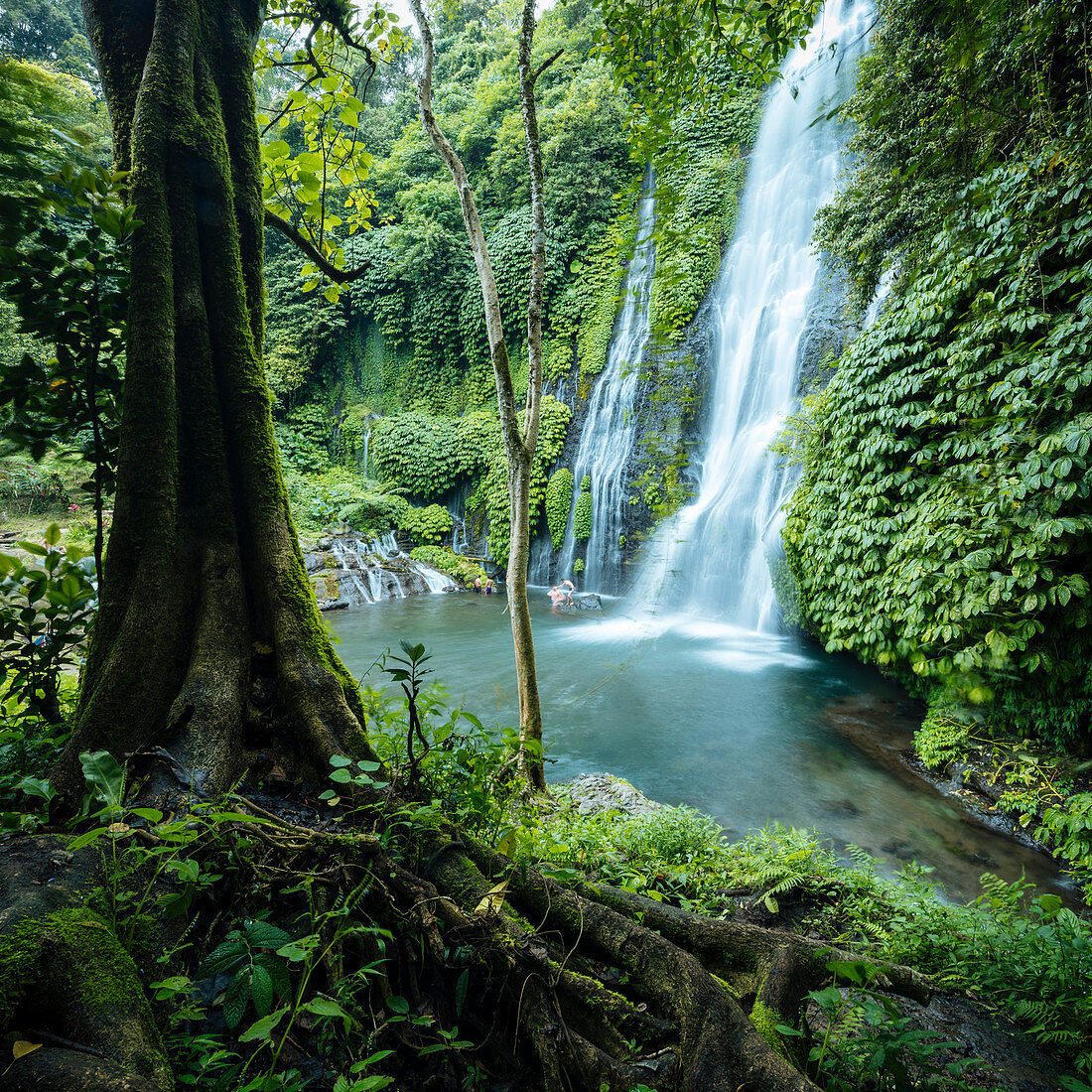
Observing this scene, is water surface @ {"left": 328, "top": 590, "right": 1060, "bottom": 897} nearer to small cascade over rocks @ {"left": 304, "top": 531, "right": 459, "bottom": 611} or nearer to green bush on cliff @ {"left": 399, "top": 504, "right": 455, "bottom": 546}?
small cascade over rocks @ {"left": 304, "top": 531, "right": 459, "bottom": 611}

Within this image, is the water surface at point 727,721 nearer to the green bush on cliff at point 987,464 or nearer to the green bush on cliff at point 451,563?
the green bush on cliff at point 987,464

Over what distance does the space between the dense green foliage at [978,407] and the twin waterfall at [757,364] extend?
3.54 metres

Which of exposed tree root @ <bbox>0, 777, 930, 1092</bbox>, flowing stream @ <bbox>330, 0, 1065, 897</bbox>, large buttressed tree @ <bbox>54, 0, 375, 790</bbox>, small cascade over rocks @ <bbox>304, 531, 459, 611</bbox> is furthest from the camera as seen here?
small cascade over rocks @ <bbox>304, 531, 459, 611</bbox>

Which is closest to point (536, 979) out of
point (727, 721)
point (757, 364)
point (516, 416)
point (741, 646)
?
point (516, 416)

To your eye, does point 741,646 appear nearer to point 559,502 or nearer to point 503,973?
point 559,502

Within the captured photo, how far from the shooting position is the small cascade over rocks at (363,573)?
13.1m

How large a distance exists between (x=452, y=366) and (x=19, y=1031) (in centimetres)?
2072

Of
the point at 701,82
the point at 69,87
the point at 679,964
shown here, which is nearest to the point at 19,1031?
the point at 679,964

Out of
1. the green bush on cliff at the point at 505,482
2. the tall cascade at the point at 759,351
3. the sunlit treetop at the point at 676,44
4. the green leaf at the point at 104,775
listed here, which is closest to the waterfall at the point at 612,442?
the green bush on cliff at the point at 505,482

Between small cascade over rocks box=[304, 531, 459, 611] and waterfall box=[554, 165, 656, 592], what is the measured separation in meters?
4.16

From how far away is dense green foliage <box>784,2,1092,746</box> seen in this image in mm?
4164

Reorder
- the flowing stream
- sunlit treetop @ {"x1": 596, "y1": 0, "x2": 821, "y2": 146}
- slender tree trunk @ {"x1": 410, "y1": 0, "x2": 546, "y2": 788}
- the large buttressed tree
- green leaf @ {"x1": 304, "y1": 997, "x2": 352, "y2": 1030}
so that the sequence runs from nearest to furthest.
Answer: green leaf @ {"x1": 304, "y1": 997, "x2": 352, "y2": 1030} → the large buttressed tree → sunlit treetop @ {"x1": 596, "y1": 0, "x2": 821, "y2": 146} → slender tree trunk @ {"x1": 410, "y1": 0, "x2": 546, "y2": 788} → the flowing stream

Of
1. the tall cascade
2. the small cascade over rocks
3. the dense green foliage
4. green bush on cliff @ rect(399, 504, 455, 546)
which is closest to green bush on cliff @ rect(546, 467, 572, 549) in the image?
the tall cascade

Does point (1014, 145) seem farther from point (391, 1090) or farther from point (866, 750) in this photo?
point (391, 1090)
